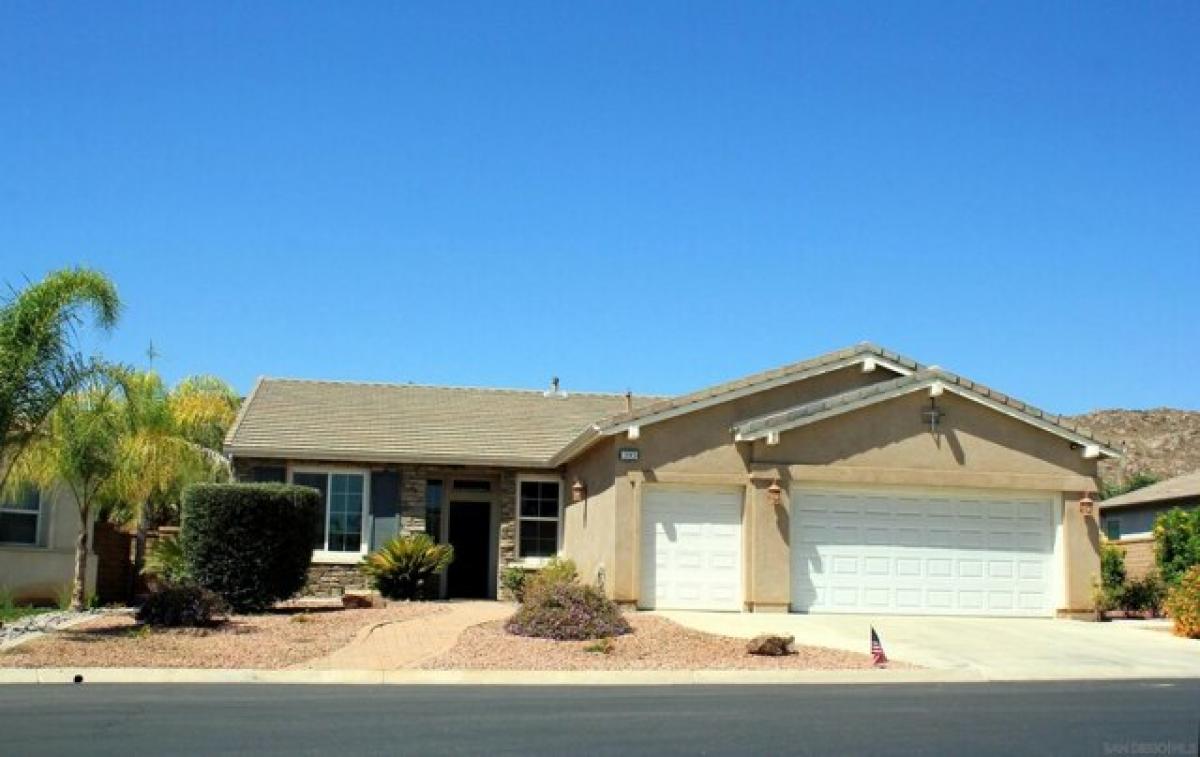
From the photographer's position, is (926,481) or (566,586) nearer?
(566,586)

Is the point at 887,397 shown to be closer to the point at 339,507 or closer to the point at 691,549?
the point at 691,549

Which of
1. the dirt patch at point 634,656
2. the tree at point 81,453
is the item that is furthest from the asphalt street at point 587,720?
the tree at point 81,453

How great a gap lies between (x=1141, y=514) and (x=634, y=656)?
22.4 m

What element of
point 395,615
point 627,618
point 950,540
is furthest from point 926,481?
point 395,615

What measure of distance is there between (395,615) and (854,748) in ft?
40.1

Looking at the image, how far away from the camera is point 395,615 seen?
2067 cm

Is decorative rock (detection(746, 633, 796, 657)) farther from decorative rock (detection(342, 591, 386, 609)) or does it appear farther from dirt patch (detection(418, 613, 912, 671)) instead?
decorative rock (detection(342, 591, 386, 609))

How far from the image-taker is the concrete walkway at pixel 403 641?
15234 mm

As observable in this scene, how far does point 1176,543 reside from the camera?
23.8 metres

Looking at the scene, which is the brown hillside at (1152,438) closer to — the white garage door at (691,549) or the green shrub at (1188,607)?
the green shrub at (1188,607)

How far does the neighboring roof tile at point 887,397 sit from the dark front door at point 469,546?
7253 millimetres

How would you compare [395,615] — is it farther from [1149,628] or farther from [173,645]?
[1149,628]

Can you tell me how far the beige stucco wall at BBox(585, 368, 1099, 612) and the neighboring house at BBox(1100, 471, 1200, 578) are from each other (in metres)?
6.02

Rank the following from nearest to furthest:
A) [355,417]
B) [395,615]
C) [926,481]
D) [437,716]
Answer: [437,716] < [395,615] < [926,481] < [355,417]
